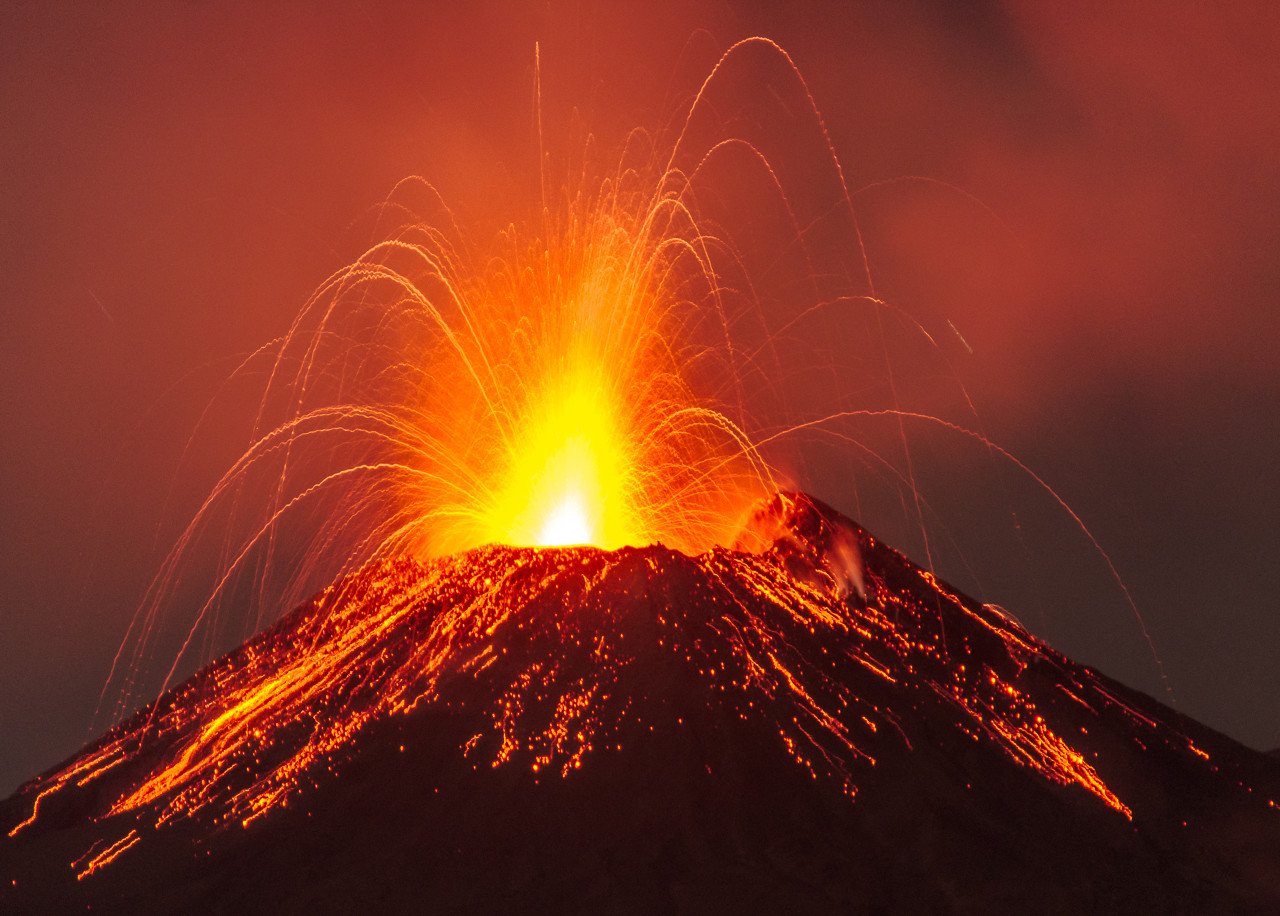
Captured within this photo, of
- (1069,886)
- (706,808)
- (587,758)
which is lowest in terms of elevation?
(1069,886)

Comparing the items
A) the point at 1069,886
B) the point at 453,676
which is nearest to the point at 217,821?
the point at 453,676

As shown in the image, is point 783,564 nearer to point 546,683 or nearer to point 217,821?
point 546,683

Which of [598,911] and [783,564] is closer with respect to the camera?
[598,911]

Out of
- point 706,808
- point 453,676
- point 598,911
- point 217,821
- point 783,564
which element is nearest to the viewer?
point 598,911

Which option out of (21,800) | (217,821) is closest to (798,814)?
(217,821)

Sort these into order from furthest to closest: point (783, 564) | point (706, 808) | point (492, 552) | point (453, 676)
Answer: point (783, 564) → point (492, 552) → point (453, 676) → point (706, 808)

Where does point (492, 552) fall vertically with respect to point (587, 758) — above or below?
above
